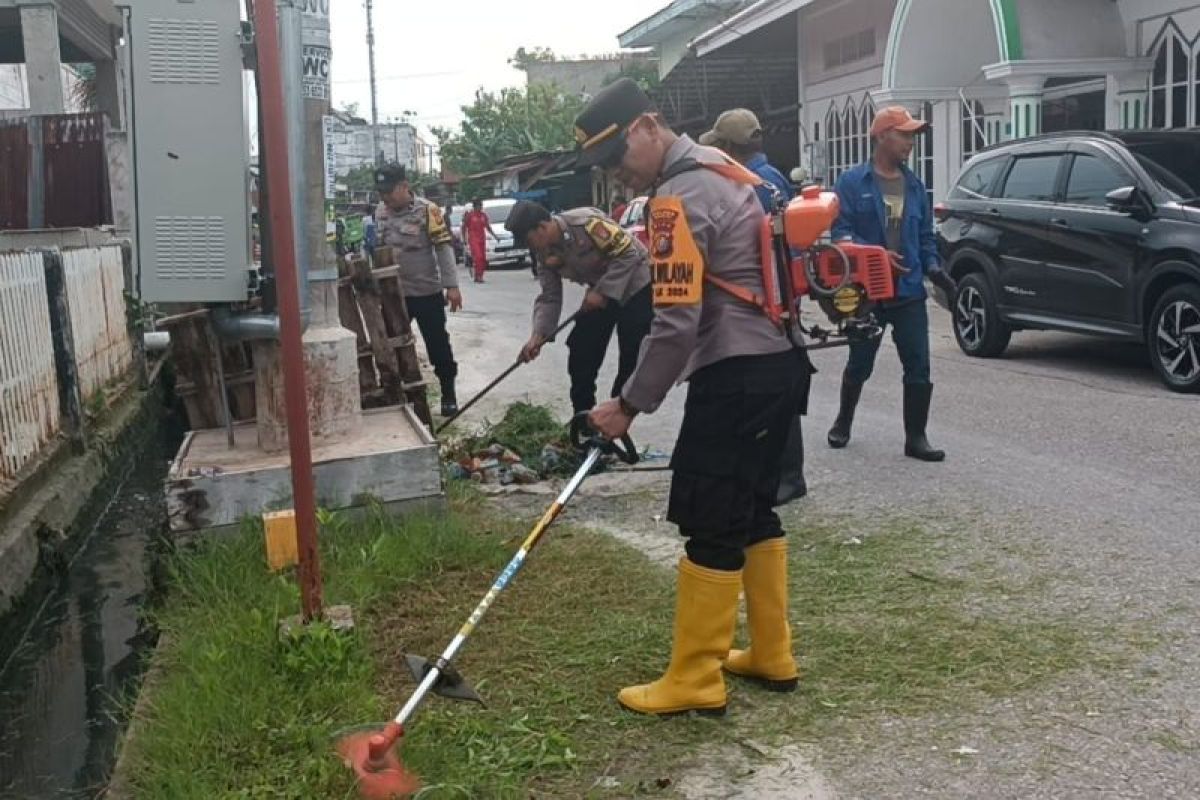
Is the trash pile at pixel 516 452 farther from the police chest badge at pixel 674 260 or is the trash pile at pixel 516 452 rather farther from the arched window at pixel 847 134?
the arched window at pixel 847 134

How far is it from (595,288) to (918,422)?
1879mm

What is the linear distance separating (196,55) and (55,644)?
2.62 m

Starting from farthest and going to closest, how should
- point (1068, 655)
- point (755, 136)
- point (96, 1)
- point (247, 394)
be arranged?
1. point (96, 1)
2. point (247, 394)
3. point (755, 136)
4. point (1068, 655)

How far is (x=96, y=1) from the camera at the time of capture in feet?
64.6

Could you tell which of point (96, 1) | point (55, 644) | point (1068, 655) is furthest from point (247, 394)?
point (96, 1)

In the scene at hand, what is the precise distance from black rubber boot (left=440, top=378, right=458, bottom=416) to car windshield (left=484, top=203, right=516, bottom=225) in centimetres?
2400

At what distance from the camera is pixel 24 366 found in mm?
7105

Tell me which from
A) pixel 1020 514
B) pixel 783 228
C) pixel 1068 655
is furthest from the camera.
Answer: pixel 1020 514

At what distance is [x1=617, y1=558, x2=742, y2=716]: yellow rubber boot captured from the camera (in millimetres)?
3752

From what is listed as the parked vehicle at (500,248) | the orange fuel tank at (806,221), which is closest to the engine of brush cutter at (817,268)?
the orange fuel tank at (806,221)

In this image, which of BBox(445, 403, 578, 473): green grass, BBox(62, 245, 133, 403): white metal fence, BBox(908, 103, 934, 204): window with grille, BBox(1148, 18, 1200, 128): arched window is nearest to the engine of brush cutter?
BBox(445, 403, 578, 473): green grass

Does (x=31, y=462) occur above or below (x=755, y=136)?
below

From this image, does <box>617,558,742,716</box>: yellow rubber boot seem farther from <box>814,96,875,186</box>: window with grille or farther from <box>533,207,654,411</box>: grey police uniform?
<box>814,96,875,186</box>: window with grille

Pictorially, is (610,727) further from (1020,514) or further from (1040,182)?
(1040,182)
